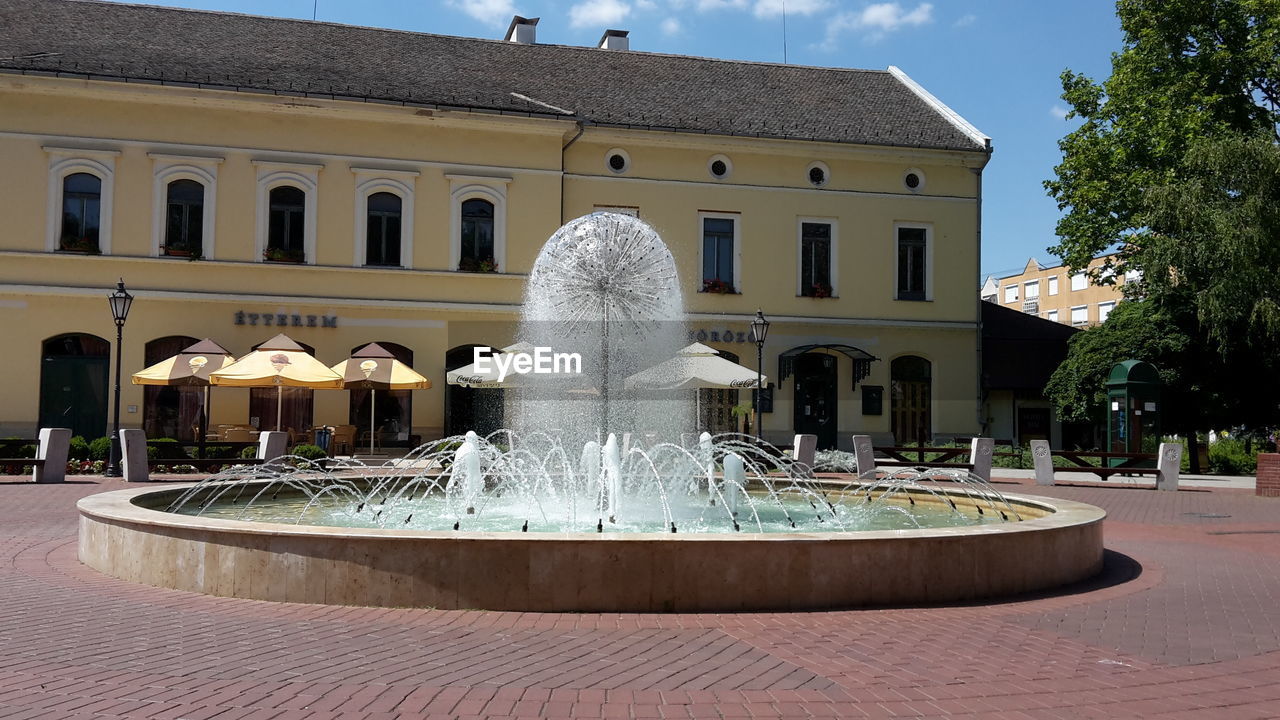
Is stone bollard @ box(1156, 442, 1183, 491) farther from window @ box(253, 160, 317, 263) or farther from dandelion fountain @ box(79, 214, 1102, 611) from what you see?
window @ box(253, 160, 317, 263)

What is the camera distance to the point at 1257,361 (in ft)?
89.9

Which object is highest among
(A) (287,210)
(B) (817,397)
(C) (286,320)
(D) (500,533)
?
(A) (287,210)

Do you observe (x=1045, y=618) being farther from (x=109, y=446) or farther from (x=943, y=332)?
(x=943, y=332)

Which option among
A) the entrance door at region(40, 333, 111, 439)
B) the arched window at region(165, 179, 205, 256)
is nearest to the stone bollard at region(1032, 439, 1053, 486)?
the arched window at region(165, 179, 205, 256)

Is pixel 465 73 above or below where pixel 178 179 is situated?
above

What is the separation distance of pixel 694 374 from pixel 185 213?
1416 centimetres

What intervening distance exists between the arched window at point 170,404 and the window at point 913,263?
19.7 m

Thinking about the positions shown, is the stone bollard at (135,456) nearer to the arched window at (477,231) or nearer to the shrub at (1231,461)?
the arched window at (477,231)

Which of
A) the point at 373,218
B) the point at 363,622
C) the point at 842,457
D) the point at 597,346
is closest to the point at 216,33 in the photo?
the point at 373,218

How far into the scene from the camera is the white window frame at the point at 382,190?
27.7 m

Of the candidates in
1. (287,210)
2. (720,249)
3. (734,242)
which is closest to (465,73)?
(287,210)

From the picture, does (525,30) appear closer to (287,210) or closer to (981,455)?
(287,210)

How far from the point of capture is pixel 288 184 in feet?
89.7

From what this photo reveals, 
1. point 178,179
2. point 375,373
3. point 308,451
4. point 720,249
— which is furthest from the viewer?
point 720,249
